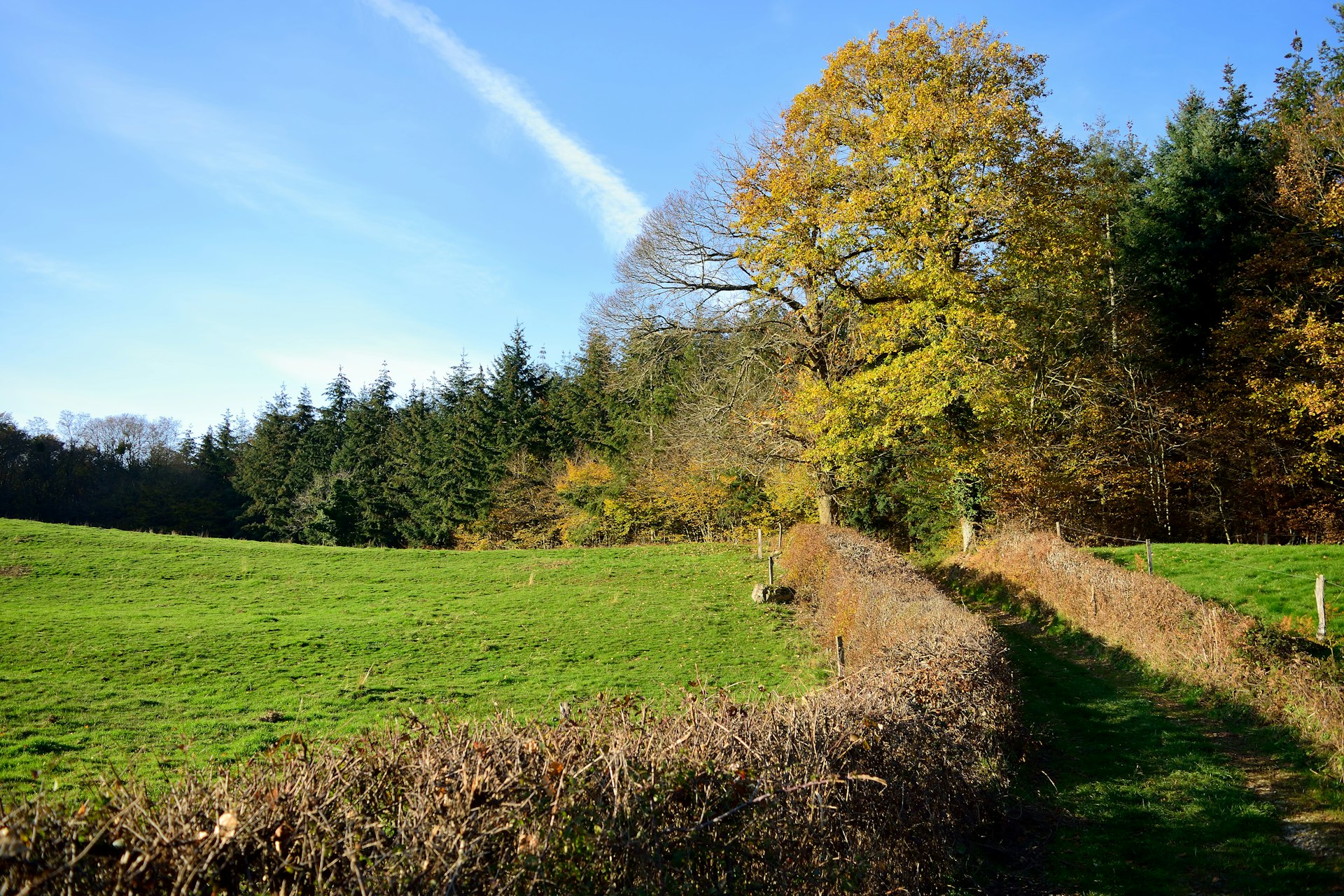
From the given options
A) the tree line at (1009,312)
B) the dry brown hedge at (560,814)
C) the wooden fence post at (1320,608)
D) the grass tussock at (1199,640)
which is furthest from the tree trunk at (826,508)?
the dry brown hedge at (560,814)

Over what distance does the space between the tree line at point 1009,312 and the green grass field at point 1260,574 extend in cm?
503

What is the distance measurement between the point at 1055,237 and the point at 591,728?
20047 mm

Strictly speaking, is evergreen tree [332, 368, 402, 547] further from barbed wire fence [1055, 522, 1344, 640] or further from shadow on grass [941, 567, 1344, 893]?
shadow on grass [941, 567, 1344, 893]

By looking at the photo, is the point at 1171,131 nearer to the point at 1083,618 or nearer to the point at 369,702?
the point at 1083,618

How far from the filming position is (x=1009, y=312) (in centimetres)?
2131

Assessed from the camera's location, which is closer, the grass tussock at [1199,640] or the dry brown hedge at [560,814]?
the dry brown hedge at [560,814]

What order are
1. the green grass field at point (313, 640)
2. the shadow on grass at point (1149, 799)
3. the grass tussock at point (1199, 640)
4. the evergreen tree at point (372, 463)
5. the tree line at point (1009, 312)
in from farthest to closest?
the evergreen tree at point (372, 463), the tree line at point (1009, 312), the green grass field at point (313, 640), the grass tussock at point (1199, 640), the shadow on grass at point (1149, 799)

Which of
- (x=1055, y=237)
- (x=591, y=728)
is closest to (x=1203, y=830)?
(x=591, y=728)

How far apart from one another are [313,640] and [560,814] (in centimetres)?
1492

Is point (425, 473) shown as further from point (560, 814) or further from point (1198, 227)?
point (560, 814)

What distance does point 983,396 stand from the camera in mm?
19672

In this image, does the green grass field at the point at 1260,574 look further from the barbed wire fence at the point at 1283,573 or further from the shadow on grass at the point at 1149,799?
the shadow on grass at the point at 1149,799

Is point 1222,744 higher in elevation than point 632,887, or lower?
lower

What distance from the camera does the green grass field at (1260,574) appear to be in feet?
44.2
